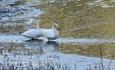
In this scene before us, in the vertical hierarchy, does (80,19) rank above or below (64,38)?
below

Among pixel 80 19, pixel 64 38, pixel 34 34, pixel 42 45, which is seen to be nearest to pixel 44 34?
pixel 34 34

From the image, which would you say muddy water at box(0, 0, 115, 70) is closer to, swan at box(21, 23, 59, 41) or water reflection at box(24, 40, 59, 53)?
water reflection at box(24, 40, 59, 53)

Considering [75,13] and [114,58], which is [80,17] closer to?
[75,13]

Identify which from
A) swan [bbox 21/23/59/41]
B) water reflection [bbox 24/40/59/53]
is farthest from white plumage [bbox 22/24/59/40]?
water reflection [bbox 24/40/59/53]

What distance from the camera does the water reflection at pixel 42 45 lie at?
17297 millimetres

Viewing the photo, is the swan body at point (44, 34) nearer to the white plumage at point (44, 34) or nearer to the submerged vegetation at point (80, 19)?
the white plumage at point (44, 34)

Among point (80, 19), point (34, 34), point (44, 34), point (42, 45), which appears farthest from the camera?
point (80, 19)

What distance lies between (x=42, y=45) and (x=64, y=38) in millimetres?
1259

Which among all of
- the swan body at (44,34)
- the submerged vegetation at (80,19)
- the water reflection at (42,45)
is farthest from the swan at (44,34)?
the submerged vegetation at (80,19)

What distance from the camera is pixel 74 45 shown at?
17.8 meters

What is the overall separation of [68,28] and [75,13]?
16.1 ft

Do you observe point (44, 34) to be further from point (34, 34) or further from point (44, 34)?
point (34, 34)

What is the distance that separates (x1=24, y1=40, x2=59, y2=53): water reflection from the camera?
17.3 meters

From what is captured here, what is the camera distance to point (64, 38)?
1927 centimetres
